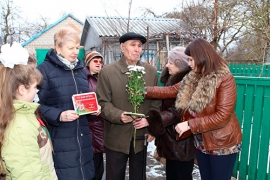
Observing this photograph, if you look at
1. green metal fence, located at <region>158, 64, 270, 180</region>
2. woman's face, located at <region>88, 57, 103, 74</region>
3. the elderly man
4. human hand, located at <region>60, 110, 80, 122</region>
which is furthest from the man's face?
green metal fence, located at <region>158, 64, 270, 180</region>

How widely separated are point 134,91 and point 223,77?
89 centimetres

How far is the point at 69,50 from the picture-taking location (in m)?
2.46

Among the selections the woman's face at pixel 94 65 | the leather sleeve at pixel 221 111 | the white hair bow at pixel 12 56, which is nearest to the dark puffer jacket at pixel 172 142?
the leather sleeve at pixel 221 111

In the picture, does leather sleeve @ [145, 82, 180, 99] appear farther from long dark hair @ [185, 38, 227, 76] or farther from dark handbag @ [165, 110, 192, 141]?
long dark hair @ [185, 38, 227, 76]

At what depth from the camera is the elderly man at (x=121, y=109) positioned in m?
2.80

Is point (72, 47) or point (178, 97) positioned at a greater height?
point (72, 47)

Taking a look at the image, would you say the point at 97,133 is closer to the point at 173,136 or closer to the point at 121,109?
the point at 121,109

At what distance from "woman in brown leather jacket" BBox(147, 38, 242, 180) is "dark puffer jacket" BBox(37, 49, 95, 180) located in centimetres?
103

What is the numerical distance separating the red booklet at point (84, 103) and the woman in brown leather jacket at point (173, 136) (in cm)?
68

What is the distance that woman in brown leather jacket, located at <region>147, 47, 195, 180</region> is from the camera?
9.11 ft

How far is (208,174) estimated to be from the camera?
2.70m

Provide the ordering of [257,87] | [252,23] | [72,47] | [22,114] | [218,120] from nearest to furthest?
[22,114], [218,120], [72,47], [257,87], [252,23]

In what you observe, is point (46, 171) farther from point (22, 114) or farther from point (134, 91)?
point (134, 91)

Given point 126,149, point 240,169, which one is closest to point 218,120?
point 126,149
